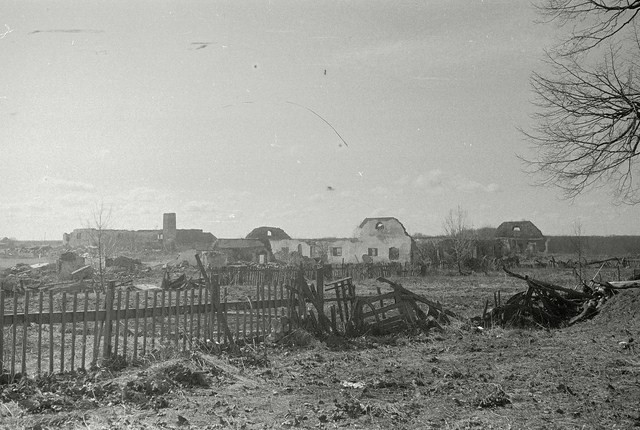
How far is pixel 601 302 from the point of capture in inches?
524

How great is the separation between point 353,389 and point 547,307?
7978 mm

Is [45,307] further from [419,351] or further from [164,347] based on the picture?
[419,351]

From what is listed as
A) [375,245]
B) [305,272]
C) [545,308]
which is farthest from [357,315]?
[375,245]

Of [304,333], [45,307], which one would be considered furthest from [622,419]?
[45,307]

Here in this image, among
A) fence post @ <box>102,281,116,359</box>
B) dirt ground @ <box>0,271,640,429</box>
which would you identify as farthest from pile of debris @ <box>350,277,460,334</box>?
fence post @ <box>102,281,116,359</box>

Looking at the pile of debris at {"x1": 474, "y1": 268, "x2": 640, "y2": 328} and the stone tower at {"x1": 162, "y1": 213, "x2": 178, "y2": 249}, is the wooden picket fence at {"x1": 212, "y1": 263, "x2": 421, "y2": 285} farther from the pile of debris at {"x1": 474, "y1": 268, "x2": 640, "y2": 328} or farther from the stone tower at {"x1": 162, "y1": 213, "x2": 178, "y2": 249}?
the stone tower at {"x1": 162, "y1": 213, "x2": 178, "y2": 249}

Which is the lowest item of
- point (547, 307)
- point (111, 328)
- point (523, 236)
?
point (547, 307)

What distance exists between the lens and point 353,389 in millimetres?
7309

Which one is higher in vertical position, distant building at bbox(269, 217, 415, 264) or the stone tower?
the stone tower

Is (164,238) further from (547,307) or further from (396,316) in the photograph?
(547,307)

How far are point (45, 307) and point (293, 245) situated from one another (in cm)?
4332

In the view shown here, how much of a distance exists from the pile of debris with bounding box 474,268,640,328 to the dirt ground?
250cm

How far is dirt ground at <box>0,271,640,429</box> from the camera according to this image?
19.9ft

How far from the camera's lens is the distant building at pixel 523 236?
67.1 meters
